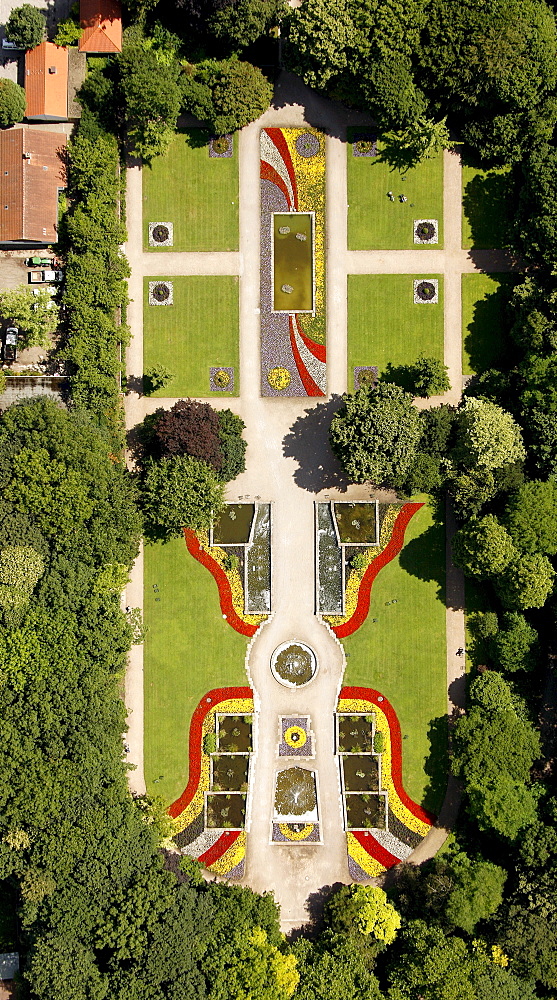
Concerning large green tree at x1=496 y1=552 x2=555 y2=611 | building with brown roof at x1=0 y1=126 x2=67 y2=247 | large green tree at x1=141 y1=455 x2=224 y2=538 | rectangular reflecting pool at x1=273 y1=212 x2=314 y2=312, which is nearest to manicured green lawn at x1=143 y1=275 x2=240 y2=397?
rectangular reflecting pool at x1=273 y1=212 x2=314 y2=312

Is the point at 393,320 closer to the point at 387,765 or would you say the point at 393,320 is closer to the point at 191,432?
the point at 191,432

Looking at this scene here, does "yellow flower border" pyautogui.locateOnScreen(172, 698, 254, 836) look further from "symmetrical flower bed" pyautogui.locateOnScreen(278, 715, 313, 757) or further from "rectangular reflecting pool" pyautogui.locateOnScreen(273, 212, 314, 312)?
"rectangular reflecting pool" pyautogui.locateOnScreen(273, 212, 314, 312)

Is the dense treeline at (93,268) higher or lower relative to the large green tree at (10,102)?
lower

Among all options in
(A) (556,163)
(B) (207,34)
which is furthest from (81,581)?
(A) (556,163)

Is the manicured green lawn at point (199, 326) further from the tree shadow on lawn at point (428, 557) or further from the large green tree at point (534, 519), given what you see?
the large green tree at point (534, 519)

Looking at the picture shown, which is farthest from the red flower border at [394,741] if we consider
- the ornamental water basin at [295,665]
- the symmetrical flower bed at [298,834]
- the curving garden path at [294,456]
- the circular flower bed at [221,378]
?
the circular flower bed at [221,378]

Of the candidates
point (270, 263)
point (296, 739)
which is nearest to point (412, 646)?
point (296, 739)
